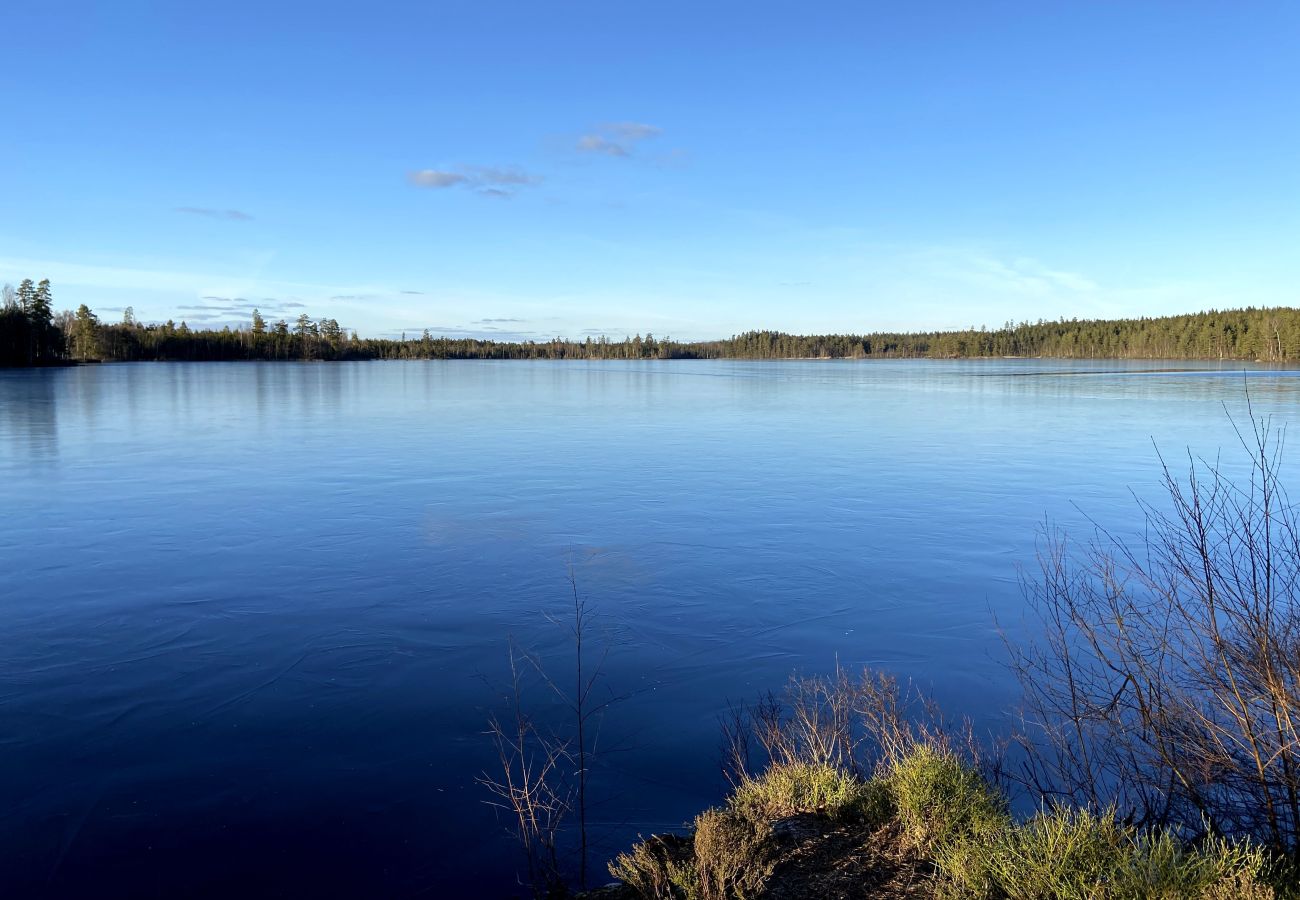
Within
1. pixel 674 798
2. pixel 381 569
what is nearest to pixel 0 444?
pixel 381 569

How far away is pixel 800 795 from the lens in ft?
18.1

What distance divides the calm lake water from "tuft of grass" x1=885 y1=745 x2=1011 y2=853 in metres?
1.56

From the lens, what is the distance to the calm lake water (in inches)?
218

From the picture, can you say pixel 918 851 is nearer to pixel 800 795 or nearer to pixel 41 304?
pixel 800 795

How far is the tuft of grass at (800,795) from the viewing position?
5.40 meters

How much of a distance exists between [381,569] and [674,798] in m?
6.45

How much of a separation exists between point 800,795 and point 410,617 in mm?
5383

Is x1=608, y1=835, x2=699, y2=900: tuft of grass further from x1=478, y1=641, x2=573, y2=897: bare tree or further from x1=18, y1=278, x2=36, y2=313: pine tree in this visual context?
x1=18, y1=278, x2=36, y2=313: pine tree

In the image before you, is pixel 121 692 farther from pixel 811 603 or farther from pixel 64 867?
pixel 811 603

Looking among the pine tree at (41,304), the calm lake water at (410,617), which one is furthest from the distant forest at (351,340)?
the calm lake water at (410,617)

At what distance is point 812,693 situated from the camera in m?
7.37

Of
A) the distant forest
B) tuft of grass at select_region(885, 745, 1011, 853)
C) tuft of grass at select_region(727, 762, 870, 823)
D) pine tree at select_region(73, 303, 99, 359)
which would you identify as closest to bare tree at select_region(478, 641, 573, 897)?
tuft of grass at select_region(727, 762, 870, 823)

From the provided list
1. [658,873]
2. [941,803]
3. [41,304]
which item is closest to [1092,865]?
[941,803]

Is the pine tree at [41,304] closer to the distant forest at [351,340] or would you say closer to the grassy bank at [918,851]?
the distant forest at [351,340]
